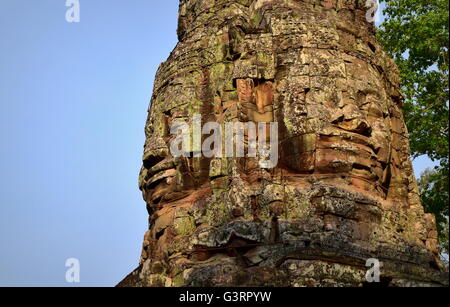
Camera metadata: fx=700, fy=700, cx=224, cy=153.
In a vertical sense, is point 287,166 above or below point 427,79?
below

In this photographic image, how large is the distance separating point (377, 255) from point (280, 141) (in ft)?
9.76

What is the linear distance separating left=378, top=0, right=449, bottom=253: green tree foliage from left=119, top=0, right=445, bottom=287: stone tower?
424cm

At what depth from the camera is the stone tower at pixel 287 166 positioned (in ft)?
41.3

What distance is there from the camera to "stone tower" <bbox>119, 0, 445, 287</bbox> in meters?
12.6

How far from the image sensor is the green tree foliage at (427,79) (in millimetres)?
20172

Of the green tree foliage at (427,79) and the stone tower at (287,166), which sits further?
the green tree foliage at (427,79)

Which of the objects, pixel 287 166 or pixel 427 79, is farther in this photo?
pixel 427 79

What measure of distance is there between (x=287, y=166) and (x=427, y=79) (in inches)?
372

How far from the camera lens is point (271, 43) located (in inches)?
602

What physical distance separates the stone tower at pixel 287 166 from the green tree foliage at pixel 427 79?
424 centimetres

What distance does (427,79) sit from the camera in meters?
21.5
